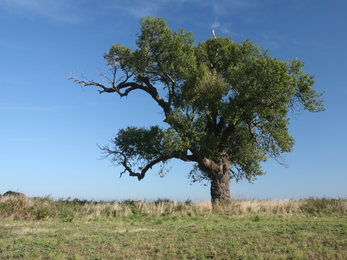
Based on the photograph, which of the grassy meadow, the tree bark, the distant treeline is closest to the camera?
the grassy meadow

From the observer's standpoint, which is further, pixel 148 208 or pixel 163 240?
pixel 148 208

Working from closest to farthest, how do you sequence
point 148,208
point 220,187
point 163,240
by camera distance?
point 163,240, point 148,208, point 220,187

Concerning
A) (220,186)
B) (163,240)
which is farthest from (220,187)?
(163,240)

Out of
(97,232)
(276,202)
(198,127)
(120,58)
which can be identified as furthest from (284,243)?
(120,58)

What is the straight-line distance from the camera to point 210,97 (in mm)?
24234

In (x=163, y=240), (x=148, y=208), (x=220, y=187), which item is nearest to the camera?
(x=163, y=240)

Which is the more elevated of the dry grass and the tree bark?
the tree bark

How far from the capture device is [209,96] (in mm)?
24188

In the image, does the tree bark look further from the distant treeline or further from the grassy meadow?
the grassy meadow

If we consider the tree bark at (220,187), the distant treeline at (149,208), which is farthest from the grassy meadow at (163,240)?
the tree bark at (220,187)

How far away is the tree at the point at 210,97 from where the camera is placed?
23391 mm

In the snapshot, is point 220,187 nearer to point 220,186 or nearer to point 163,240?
point 220,186

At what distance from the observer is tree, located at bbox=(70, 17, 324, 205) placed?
23.4 meters

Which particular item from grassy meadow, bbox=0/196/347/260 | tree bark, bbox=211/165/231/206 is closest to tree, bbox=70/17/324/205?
tree bark, bbox=211/165/231/206
